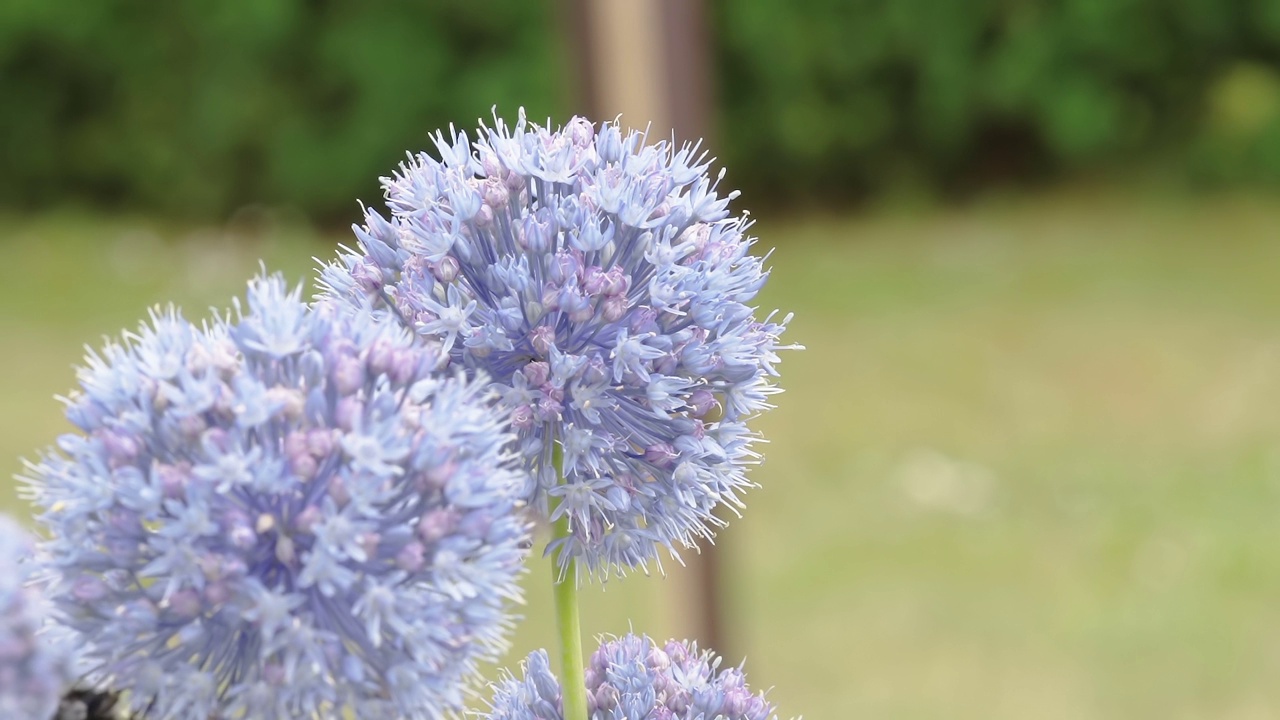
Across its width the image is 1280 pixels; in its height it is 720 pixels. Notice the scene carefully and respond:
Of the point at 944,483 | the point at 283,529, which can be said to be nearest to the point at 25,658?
the point at 283,529

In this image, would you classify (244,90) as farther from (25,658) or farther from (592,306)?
(592,306)

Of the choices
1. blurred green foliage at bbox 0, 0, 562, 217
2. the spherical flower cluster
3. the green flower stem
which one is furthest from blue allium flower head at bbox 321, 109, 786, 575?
blurred green foliage at bbox 0, 0, 562, 217

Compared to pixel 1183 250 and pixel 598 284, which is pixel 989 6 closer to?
pixel 1183 250

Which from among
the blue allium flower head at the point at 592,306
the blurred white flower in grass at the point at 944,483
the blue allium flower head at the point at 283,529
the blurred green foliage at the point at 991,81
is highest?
the blurred green foliage at the point at 991,81

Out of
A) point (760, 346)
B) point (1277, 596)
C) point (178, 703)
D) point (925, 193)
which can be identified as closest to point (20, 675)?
point (178, 703)

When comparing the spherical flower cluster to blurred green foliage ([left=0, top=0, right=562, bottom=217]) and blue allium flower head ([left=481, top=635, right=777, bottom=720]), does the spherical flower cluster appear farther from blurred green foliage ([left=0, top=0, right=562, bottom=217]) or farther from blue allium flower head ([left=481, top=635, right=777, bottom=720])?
blurred green foliage ([left=0, top=0, right=562, bottom=217])

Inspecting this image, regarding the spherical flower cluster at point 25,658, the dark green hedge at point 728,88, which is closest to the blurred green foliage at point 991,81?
the dark green hedge at point 728,88

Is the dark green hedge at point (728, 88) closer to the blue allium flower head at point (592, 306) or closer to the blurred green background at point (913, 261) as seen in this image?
the blurred green background at point (913, 261)
